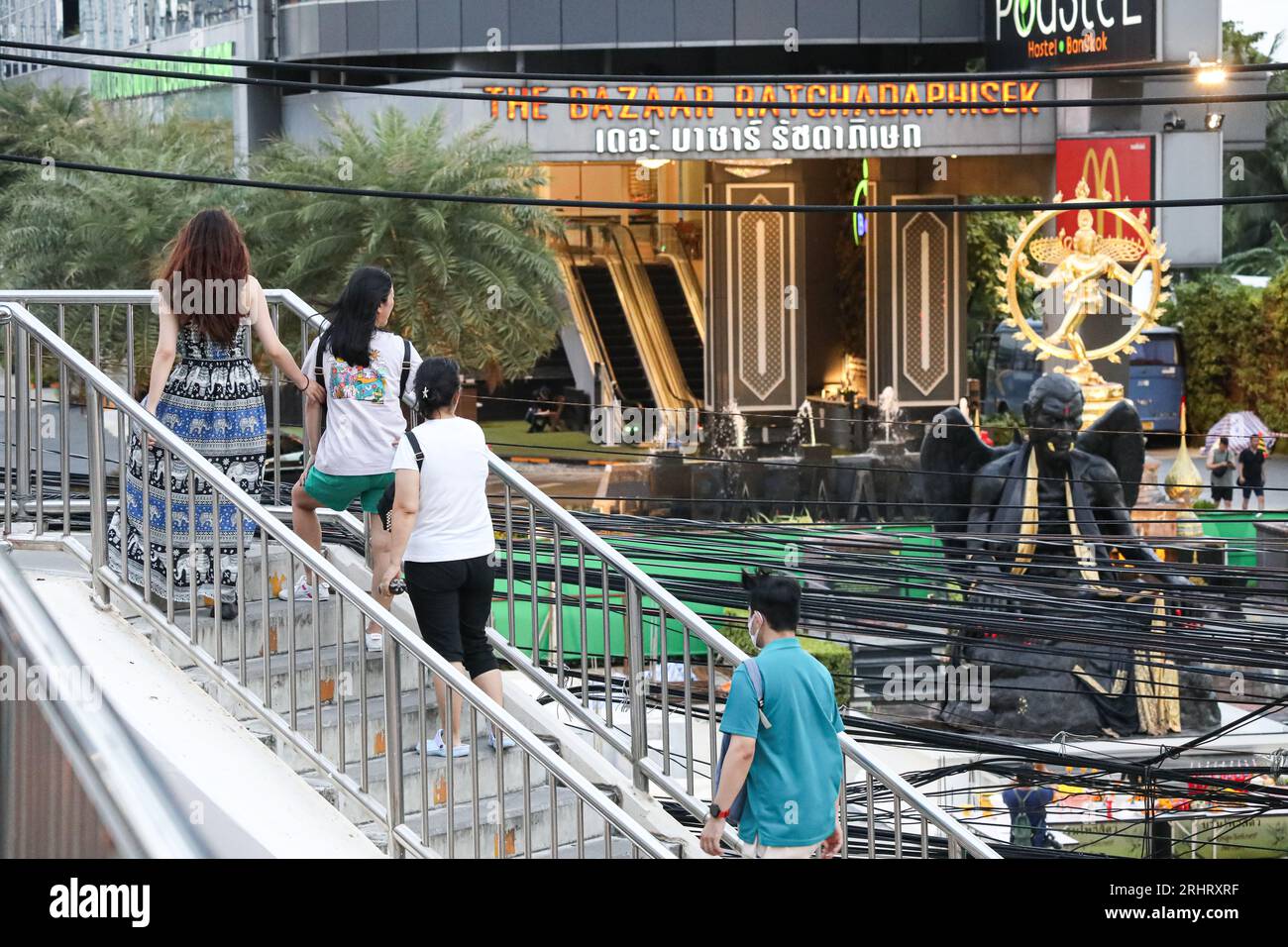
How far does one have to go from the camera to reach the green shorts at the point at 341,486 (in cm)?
608

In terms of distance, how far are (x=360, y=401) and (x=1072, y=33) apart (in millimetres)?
21280

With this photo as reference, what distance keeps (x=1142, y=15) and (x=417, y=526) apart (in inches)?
831

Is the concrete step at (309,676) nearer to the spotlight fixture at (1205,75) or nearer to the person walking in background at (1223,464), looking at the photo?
the spotlight fixture at (1205,75)

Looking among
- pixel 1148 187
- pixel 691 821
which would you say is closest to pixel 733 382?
pixel 1148 187

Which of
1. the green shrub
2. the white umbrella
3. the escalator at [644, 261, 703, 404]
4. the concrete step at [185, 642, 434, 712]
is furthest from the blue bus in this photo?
the concrete step at [185, 642, 434, 712]

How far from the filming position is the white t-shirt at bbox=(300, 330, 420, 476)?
6.06m

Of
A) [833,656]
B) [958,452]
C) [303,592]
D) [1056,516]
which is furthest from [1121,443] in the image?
[303,592]

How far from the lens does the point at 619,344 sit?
28922mm

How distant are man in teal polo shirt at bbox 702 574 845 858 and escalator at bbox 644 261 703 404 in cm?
2444

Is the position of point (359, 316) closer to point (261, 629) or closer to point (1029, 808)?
point (261, 629)

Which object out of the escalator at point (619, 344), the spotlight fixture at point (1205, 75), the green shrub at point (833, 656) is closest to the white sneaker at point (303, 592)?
the green shrub at point (833, 656)

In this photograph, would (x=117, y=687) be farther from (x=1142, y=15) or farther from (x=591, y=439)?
(x=1142, y=15)

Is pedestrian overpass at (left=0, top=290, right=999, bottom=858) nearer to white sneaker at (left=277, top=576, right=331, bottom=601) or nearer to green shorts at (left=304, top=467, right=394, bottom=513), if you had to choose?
white sneaker at (left=277, top=576, right=331, bottom=601)

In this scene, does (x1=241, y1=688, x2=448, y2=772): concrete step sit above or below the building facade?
below
